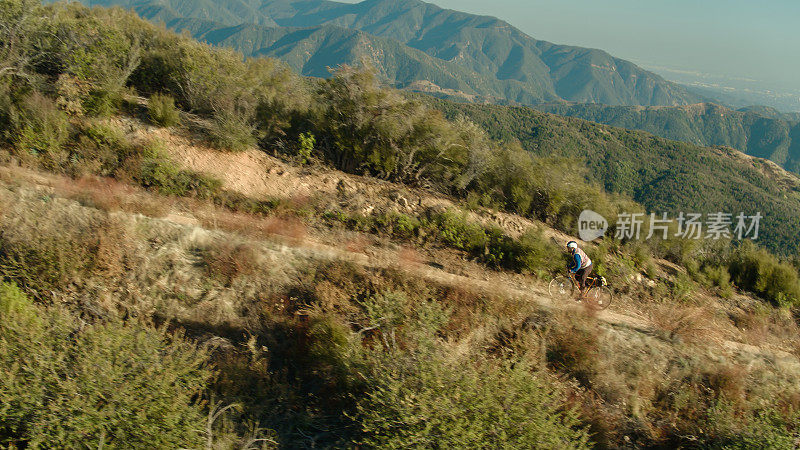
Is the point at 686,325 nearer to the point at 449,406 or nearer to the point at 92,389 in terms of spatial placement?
the point at 449,406

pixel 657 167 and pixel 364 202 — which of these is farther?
pixel 657 167

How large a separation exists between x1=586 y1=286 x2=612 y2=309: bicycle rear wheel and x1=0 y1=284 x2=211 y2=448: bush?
727 centimetres

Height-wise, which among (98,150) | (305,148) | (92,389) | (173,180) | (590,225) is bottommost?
(92,389)

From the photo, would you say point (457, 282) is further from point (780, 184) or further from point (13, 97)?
point (780, 184)

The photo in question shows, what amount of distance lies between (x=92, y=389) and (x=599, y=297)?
933cm

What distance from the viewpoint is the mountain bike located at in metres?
8.38

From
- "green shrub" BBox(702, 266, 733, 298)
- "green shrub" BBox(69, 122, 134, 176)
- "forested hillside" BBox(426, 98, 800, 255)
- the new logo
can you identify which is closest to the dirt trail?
the new logo

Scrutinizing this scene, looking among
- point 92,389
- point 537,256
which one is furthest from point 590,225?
point 92,389

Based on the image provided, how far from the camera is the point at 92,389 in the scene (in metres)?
3.52

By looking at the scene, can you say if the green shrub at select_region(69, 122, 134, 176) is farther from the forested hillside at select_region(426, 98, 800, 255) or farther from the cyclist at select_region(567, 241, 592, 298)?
the forested hillside at select_region(426, 98, 800, 255)

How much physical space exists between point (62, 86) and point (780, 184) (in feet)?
474

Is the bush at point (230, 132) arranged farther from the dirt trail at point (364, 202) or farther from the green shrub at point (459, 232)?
the green shrub at point (459, 232)

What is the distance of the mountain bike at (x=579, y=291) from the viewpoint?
330 inches

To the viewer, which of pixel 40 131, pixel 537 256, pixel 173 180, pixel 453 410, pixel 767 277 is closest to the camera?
pixel 453 410
